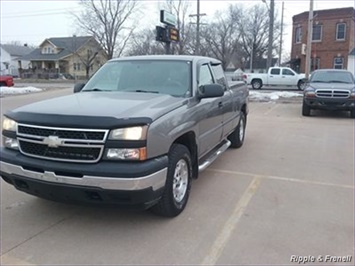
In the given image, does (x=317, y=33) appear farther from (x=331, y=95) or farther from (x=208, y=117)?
(x=208, y=117)

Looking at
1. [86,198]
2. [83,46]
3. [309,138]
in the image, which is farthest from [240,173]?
[83,46]

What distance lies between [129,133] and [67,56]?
68.0 m

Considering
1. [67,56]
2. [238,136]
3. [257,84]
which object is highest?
[67,56]

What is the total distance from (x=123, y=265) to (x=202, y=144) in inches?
84.4

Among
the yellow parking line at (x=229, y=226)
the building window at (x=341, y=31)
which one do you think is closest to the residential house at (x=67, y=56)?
the building window at (x=341, y=31)

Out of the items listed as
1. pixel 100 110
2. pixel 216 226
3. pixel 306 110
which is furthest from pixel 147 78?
pixel 306 110

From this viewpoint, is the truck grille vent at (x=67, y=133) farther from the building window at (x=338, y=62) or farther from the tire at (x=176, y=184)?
the building window at (x=338, y=62)

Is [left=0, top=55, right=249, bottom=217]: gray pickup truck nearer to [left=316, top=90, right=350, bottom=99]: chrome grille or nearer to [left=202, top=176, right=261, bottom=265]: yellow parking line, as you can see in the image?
[left=202, top=176, right=261, bottom=265]: yellow parking line

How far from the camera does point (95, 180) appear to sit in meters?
3.31

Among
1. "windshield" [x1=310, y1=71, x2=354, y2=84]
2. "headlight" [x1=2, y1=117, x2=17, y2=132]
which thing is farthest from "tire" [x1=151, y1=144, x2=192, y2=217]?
"windshield" [x1=310, y1=71, x2=354, y2=84]

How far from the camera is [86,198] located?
137 inches

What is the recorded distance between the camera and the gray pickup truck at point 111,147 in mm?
3357

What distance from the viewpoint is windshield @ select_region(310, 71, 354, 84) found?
12.9m

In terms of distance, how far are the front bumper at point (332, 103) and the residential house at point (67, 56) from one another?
2144 inches
